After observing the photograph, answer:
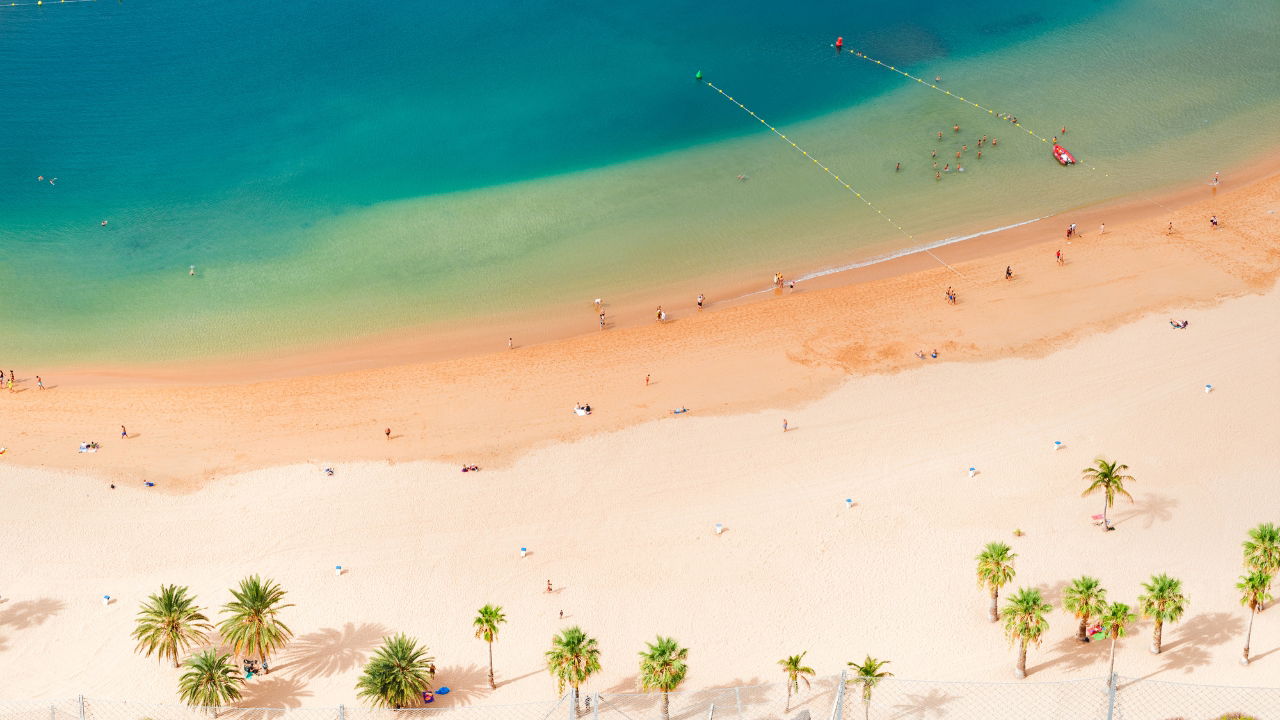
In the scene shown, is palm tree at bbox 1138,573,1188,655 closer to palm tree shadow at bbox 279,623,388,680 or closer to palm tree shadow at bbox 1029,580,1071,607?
palm tree shadow at bbox 1029,580,1071,607

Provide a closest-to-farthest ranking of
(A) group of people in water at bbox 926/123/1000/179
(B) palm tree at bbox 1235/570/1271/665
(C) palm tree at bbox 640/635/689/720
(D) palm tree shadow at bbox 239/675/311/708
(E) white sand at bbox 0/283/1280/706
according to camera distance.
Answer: (C) palm tree at bbox 640/635/689/720, (B) palm tree at bbox 1235/570/1271/665, (D) palm tree shadow at bbox 239/675/311/708, (E) white sand at bbox 0/283/1280/706, (A) group of people in water at bbox 926/123/1000/179

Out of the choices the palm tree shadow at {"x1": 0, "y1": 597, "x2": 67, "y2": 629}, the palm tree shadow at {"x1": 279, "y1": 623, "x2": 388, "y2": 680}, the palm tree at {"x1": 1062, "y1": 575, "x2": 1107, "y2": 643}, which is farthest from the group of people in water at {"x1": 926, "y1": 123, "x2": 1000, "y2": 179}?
the palm tree shadow at {"x1": 0, "y1": 597, "x2": 67, "y2": 629}

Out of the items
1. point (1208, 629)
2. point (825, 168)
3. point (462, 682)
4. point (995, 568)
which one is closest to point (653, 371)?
point (462, 682)

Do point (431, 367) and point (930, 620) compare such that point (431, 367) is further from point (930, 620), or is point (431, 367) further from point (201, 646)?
point (930, 620)

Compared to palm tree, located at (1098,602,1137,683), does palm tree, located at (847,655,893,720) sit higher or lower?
lower

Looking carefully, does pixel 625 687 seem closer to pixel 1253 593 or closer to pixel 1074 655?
pixel 1074 655

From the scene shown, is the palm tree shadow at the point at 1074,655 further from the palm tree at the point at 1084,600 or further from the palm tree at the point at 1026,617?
the palm tree at the point at 1084,600

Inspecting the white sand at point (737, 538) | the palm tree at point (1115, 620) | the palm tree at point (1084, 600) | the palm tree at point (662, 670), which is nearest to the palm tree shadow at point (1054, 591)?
the white sand at point (737, 538)
